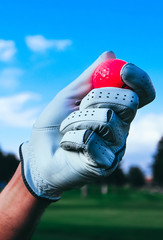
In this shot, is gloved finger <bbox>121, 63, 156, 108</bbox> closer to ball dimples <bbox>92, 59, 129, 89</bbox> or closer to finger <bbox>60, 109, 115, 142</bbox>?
ball dimples <bbox>92, 59, 129, 89</bbox>

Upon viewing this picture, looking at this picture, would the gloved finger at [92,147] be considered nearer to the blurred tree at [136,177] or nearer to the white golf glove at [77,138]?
the white golf glove at [77,138]

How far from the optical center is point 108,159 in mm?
2844

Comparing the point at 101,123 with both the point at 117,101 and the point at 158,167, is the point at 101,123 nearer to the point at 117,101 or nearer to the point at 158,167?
the point at 117,101

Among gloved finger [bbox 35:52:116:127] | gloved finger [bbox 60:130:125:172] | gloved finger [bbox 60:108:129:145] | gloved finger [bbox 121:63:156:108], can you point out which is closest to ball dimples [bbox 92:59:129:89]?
gloved finger [bbox 35:52:116:127]

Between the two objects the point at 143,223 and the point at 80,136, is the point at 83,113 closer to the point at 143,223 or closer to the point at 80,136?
the point at 80,136

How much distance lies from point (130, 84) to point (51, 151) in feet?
2.69

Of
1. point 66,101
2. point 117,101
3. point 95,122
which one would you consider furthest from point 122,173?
point 95,122

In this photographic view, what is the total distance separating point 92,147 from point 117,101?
43 cm

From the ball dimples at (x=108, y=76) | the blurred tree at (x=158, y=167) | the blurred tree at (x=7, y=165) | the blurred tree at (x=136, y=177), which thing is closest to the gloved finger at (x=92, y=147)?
the ball dimples at (x=108, y=76)

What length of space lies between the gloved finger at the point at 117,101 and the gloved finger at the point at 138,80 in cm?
9

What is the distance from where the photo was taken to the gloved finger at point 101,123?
112 inches

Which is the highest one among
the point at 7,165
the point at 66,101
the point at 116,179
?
the point at 7,165

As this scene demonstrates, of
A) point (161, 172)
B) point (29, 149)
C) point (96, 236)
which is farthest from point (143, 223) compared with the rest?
point (161, 172)

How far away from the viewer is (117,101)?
295cm
